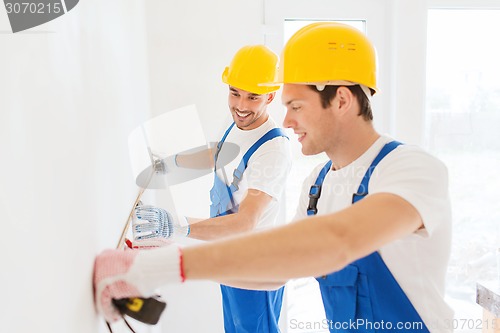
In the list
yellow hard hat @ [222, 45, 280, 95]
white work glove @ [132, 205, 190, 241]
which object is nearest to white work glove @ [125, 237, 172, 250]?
white work glove @ [132, 205, 190, 241]

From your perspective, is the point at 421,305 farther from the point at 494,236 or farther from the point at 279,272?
the point at 494,236

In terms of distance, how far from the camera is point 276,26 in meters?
2.64

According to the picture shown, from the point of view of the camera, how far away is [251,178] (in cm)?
189

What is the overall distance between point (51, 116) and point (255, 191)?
1.24 meters

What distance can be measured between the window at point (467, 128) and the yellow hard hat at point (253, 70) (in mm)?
1150

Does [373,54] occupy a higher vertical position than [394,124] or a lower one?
higher

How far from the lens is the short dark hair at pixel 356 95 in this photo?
129 cm

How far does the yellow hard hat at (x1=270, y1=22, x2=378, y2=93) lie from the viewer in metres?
1.27

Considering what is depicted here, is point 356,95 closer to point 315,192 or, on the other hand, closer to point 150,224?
point 315,192

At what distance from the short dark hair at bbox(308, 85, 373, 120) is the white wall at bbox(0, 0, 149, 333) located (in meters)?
0.57

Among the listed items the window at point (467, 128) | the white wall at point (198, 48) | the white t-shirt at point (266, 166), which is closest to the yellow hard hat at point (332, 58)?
the white t-shirt at point (266, 166)

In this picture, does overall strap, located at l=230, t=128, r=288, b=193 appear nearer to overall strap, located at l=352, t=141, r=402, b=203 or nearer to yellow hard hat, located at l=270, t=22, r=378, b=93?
yellow hard hat, located at l=270, t=22, r=378, b=93

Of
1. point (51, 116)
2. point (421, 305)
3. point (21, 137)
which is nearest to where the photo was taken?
point (21, 137)

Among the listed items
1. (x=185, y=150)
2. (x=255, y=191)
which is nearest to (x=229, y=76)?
(x=255, y=191)
